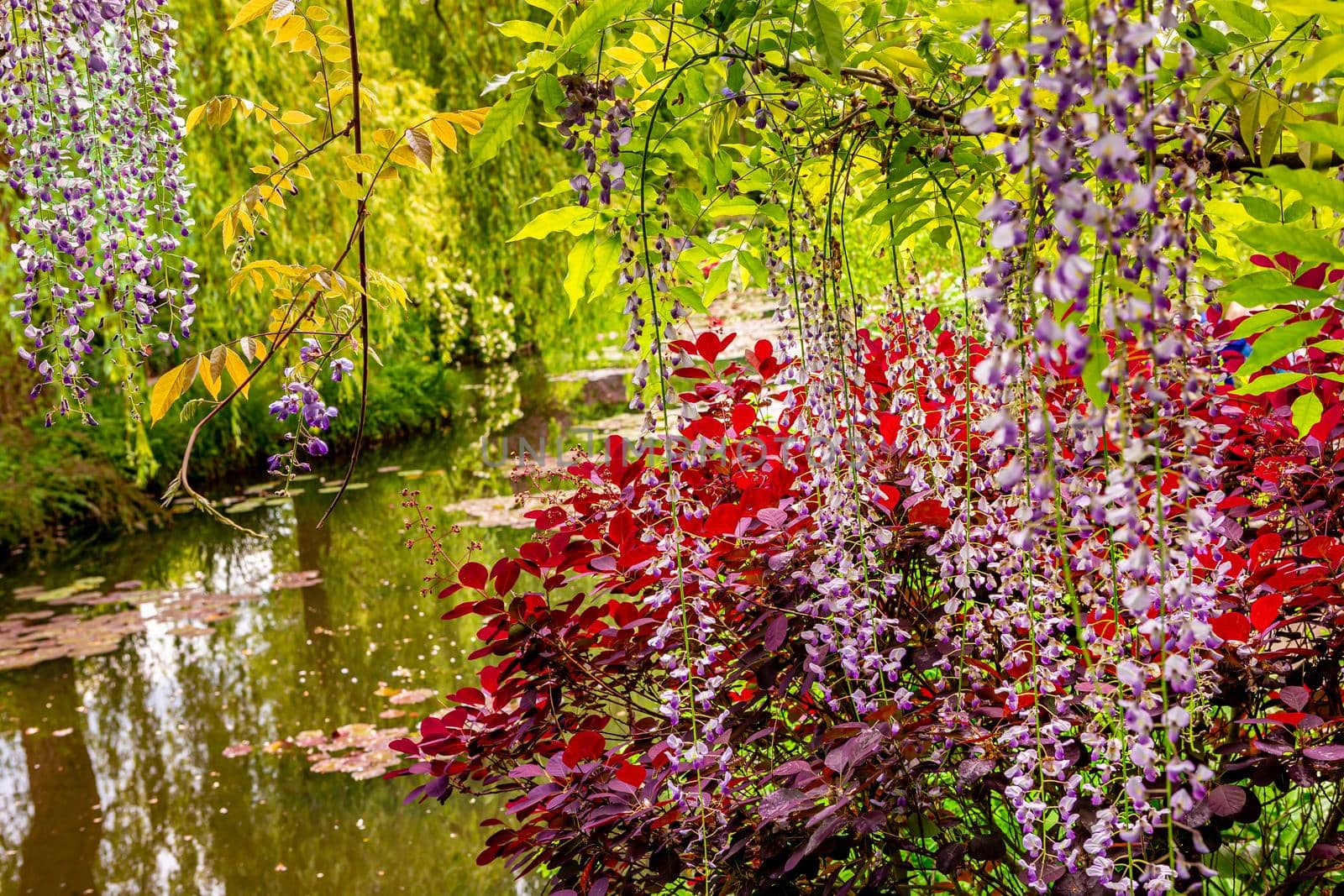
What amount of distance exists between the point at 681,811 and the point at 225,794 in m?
3.22

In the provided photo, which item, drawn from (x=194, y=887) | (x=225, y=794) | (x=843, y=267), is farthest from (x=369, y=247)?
(x=843, y=267)

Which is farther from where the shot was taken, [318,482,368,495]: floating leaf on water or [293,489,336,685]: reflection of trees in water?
[318,482,368,495]: floating leaf on water

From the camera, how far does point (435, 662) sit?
503cm

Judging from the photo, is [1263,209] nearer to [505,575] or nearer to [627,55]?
[627,55]

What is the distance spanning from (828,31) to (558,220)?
0.48m

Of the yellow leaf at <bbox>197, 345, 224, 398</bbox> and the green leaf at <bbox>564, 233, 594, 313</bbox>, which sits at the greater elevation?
the green leaf at <bbox>564, 233, 594, 313</bbox>

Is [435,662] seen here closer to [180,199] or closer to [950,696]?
[180,199]

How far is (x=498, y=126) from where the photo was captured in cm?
119

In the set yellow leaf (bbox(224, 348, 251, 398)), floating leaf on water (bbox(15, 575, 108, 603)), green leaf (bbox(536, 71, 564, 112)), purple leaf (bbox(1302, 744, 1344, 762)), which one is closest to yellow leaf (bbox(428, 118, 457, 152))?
green leaf (bbox(536, 71, 564, 112))

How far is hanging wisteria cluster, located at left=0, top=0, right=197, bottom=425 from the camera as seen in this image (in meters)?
1.64

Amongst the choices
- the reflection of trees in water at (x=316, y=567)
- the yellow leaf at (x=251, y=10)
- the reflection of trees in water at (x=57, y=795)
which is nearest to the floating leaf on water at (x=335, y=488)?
the reflection of trees in water at (x=316, y=567)

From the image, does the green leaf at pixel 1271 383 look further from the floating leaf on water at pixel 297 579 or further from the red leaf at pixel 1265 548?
the floating leaf on water at pixel 297 579

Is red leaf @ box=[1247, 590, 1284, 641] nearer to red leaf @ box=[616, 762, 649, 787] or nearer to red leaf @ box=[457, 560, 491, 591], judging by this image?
red leaf @ box=[616, 762, 649, 787]

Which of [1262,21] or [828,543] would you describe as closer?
[1262,21]
